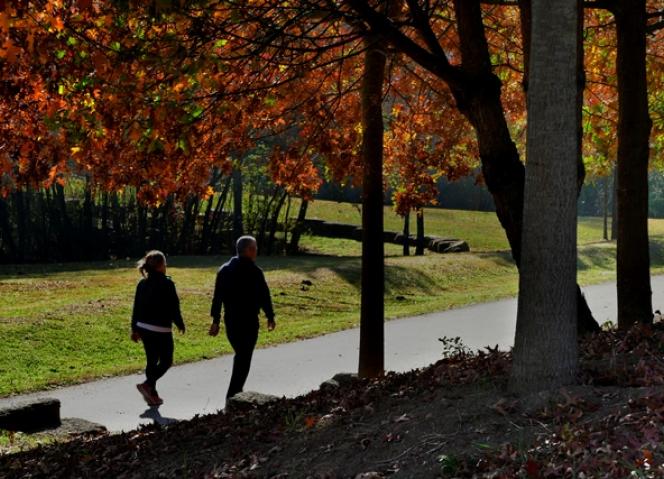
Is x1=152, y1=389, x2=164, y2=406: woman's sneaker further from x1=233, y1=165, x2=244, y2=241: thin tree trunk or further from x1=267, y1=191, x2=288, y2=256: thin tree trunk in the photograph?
x1=233, y1=165, x2=244, y2=241: thin tree trunk

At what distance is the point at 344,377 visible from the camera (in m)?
11.0

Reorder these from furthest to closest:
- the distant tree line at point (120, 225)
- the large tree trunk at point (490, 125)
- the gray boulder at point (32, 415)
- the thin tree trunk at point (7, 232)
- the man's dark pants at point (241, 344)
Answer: the distant tree line at point (120, 225) → the thin tree trunk at point (7, 232) → the man's dark pants at point (241, 344) → the gray boulder at point (32, 415) → the large tree trunk at point (490, 125)

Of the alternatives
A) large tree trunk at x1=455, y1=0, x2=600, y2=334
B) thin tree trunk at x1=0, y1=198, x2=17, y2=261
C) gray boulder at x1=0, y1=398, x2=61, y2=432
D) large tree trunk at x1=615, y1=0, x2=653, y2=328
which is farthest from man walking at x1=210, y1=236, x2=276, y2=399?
thin tree trunk at x1=0, y1=198, x2=17, y2=261

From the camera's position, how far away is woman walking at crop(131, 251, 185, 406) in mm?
10727

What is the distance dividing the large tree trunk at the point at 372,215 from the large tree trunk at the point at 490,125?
A: 110 inches

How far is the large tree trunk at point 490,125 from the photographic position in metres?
8.80

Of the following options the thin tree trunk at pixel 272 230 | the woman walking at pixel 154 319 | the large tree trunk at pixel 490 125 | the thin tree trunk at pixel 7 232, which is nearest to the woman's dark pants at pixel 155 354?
the woman walking at pixel 154 319

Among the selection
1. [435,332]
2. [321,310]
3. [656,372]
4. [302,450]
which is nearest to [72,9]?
[302,450]

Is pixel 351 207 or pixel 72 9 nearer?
pixel 72 9

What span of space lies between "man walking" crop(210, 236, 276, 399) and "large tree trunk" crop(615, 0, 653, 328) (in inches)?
158

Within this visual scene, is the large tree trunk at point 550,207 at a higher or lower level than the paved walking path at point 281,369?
higher

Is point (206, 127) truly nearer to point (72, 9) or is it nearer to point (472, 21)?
point (72, 9)

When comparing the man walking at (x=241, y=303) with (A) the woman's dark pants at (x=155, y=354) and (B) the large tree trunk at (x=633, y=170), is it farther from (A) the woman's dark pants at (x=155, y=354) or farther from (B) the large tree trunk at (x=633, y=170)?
(B) the large tree trunk at (x=633, y=170)

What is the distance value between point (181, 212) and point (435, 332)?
596 inches
